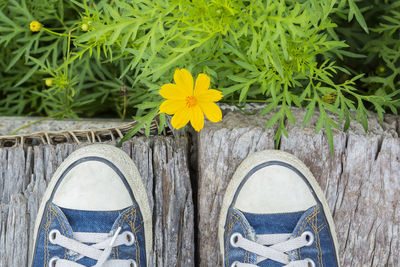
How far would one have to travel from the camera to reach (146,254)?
69.9 inches

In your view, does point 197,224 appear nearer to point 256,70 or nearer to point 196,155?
point 196,155

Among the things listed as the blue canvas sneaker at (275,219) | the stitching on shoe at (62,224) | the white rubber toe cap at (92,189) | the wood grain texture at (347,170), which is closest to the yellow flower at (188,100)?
the wood grain texture at (347,170)

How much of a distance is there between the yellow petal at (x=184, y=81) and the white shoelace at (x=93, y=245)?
0.72 meters

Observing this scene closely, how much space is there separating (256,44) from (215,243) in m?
0.90

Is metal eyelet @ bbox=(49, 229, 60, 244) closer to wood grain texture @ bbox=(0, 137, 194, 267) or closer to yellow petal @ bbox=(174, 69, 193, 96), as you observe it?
wood grain texture @ bbox=(0, 137, 194, 267)

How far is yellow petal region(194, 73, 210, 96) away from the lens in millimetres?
1396

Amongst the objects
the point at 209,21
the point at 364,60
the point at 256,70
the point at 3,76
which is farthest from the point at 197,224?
the point at 3,76

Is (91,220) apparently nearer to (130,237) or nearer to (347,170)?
(130,237)

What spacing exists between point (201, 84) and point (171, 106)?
13cm

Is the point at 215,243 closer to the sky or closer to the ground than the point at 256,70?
closer to the ground

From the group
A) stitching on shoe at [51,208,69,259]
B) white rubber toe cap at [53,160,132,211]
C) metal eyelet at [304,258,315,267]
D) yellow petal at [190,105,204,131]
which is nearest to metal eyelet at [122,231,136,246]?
white rubber toe cap at [53,160,132,211]

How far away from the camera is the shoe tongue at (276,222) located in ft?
5.71

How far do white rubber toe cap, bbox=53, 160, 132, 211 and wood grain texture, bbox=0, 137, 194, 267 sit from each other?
0.10 m

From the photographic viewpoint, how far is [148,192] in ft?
5.77
